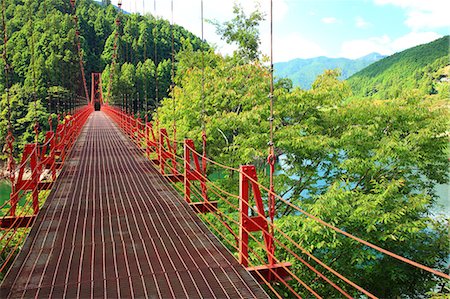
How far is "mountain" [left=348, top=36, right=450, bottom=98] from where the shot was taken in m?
20.5

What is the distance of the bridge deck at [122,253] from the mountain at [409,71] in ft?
57.9

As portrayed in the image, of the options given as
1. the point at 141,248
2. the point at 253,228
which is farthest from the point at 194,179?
the point at 253,228

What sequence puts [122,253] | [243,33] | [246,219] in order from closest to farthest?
[246,219] < [122,253] < [243,33]

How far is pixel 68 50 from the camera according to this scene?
28.6m

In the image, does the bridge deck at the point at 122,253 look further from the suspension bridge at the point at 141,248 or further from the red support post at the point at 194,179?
the red support post at the point at 194,179

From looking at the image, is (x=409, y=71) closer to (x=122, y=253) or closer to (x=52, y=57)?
(x=52, y=57)

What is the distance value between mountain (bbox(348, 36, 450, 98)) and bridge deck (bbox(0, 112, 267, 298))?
17657 mm

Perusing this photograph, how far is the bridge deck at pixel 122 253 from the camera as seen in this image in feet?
8.32

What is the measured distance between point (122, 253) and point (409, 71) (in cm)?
2482

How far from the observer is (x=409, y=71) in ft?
79.1

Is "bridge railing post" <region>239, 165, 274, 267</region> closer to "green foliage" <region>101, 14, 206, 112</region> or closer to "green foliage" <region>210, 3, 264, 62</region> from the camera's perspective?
"green foliage" <region>210, 3, 264, 62</region>

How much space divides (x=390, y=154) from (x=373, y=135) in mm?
864

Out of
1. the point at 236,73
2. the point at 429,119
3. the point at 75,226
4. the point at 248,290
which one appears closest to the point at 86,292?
the point at 248,290

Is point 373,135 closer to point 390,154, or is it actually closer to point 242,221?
point 390,154
